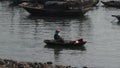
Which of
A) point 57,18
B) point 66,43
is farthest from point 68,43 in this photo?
point 57,18

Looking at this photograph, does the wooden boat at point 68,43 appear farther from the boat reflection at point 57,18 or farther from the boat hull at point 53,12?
the boat hull at point 53,12

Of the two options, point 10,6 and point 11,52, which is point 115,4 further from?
point 11,52

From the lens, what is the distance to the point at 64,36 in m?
46.9

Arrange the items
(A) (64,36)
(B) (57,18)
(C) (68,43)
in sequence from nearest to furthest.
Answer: (C) (68,43) < (A) (64,36) < (B) (57,18)

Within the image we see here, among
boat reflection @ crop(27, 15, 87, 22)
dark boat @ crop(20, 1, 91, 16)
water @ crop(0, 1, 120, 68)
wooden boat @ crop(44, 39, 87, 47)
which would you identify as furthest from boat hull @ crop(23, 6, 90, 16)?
wooden boat @ crop(44, 39, 87, 47)

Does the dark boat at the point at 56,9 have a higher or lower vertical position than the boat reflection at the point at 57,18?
higher

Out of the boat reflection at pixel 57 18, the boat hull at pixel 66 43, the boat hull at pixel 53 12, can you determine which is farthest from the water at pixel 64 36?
the boat hull at pixel 53 12

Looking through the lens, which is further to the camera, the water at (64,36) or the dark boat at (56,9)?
the dark boat at (56,9)

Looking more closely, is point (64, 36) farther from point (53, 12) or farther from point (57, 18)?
point (53, 12)

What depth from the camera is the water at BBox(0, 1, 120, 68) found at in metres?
36.2

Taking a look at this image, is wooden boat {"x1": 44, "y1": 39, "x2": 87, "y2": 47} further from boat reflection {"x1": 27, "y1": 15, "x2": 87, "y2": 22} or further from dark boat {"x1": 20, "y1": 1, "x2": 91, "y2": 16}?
dark boat {"x1": 20, "y1": 1, "x2": 91, "y2": 16}

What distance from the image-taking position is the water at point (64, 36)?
36219 mm

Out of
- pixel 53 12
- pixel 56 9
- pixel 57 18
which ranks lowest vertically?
pixel 57 18

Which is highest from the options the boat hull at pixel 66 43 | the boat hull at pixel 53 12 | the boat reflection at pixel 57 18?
the boat hull at pixel 66 43
